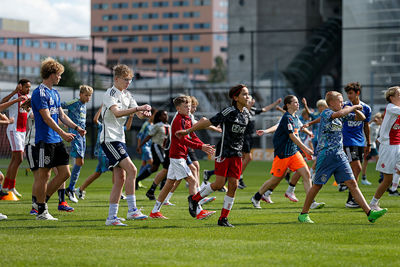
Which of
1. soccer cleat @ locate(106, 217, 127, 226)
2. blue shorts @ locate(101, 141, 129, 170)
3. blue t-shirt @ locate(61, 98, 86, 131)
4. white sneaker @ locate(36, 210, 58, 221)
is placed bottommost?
white sneaker @ locate(36, 210, 58, 221)

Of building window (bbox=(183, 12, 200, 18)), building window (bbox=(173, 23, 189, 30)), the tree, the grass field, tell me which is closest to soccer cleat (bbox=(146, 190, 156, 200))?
the grass field

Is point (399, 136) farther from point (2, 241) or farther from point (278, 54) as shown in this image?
point (278, 54)

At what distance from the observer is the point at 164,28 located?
507 feet

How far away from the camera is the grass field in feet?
20.4

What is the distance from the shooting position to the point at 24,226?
8633mm

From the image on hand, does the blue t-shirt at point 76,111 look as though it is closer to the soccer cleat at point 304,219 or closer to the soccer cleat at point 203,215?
the soccer cleat at point 203,215

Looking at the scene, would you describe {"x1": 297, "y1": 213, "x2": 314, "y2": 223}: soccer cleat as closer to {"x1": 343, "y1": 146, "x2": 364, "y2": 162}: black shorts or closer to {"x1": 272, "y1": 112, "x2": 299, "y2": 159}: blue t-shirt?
{"x1": 272, "y1": 112, "x2": 299, "y2": 159}: blue t-shirt

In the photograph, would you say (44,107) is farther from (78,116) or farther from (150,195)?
(150,195)

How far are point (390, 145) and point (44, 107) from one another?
5.10m

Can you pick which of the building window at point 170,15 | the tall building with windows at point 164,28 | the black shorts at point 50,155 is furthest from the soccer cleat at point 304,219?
the building window at point 170,15

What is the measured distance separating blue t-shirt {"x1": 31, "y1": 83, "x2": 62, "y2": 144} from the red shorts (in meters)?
2.26

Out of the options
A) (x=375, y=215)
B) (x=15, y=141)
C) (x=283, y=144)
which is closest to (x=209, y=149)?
(x=375, y=215)

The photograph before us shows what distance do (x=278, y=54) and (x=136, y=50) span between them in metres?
93.8

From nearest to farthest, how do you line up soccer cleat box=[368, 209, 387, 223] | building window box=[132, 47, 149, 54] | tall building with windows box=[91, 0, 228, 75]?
soccer cleat box=[368, 209, 387, 223] < tall building with windows box=[91, 0, 228, 75] < building window box=[132, 47, 149, 54]
